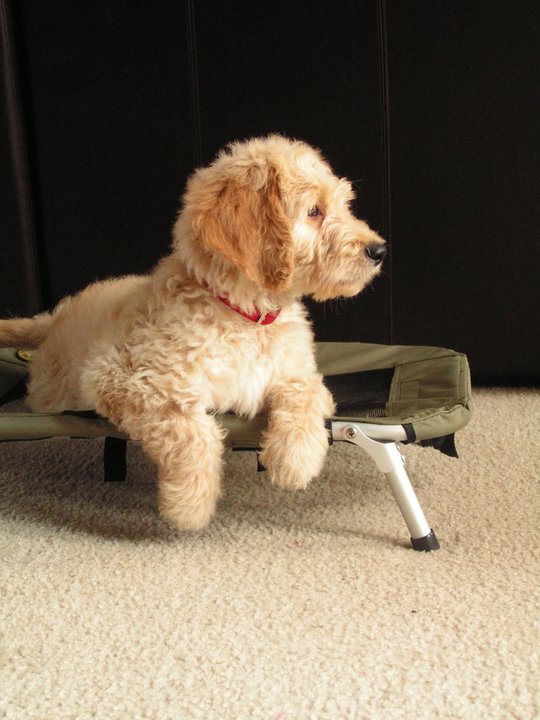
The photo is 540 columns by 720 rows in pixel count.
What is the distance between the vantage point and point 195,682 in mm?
1203

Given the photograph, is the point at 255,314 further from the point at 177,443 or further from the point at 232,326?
the point at 177,443

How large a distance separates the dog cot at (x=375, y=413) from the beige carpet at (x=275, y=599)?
14 centimetres

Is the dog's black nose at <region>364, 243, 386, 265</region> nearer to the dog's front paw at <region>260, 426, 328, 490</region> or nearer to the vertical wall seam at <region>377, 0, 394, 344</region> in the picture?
the dog's front paw at <region>260, 426, 328, 490</region>

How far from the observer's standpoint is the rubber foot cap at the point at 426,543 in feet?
5.11

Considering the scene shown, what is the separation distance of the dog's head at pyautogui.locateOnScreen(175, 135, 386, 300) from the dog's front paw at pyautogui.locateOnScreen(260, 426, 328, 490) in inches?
10.5

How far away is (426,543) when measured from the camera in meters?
1.56

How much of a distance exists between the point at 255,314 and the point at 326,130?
1.04 meters

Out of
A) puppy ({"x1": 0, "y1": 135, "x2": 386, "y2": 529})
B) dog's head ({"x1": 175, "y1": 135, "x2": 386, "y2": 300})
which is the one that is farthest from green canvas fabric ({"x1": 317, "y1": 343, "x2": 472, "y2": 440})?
dog's head ({"x1": 175, "y1": 135, "x2": 386, "y2": 300})

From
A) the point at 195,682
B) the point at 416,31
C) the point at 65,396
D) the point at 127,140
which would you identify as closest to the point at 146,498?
the point at 65,396

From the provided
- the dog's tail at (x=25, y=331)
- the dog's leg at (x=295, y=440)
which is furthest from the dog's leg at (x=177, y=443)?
the dog's tail at (x=25, y=331)

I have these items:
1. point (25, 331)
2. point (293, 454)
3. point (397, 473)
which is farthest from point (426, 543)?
point (25, 331)

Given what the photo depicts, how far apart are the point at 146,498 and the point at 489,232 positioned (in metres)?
1.31

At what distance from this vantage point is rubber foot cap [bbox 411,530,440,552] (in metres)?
1.56

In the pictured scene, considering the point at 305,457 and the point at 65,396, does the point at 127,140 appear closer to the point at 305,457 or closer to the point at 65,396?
the point at 65,396
